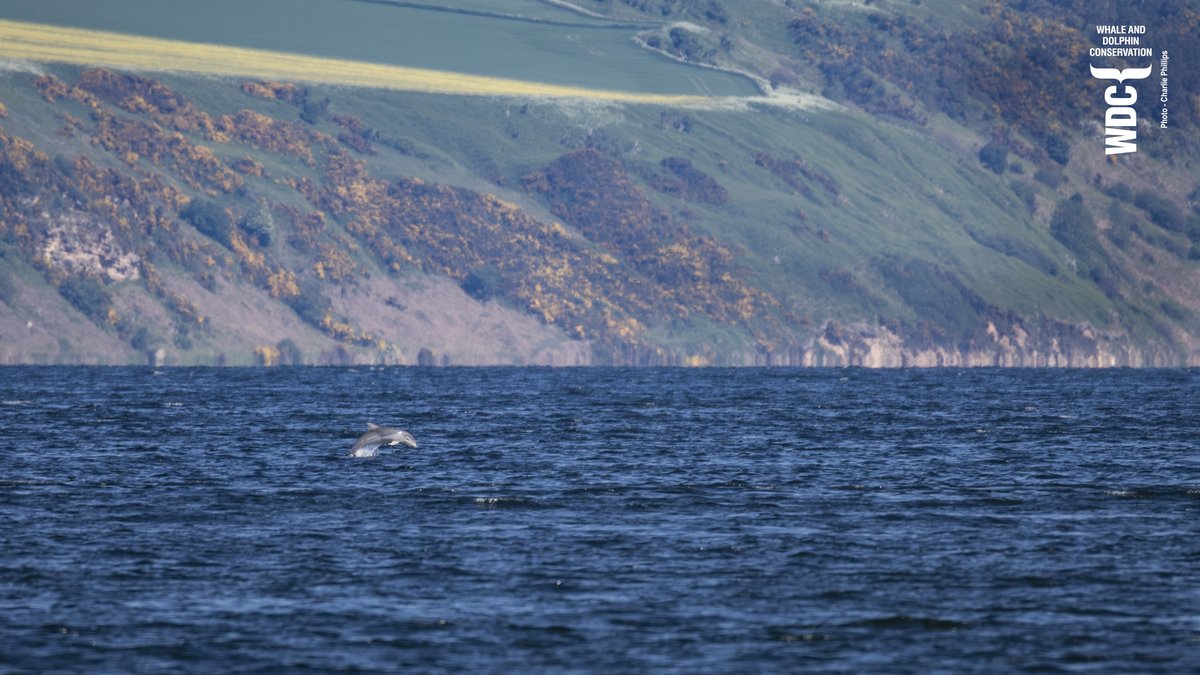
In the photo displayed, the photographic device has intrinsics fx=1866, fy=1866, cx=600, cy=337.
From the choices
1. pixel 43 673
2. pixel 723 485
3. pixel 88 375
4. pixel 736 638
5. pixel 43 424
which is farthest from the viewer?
pixel 88 375

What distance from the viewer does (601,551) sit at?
1348 inches

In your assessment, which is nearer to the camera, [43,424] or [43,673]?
[43,673]

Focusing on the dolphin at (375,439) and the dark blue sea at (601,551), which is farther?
the dolphin at (375,439)

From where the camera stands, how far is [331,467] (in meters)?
52.4

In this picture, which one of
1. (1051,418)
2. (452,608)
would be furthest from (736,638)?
(1051,418)

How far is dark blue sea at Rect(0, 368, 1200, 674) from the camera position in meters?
25.1

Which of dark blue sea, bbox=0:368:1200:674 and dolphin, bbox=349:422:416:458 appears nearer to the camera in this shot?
dark blue sea, bbox=0:368:1200:674

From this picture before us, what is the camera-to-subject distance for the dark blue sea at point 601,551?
82.5ft

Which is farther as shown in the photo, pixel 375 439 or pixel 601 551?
pixel 375 439

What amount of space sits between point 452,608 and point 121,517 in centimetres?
1392

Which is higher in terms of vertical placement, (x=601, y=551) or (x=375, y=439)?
(x=375, y=439)

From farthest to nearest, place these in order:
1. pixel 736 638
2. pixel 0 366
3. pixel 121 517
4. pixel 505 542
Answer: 1. pixel 0 366
2. pixel 121 517
3. pixel 505 542
4. pixel 736 638

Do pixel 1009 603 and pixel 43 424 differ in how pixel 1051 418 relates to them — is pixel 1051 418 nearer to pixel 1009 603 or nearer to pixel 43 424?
pixel 43 424

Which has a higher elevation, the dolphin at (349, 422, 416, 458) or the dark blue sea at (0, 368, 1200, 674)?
the dolphin at (349, 422, 416, 458)
